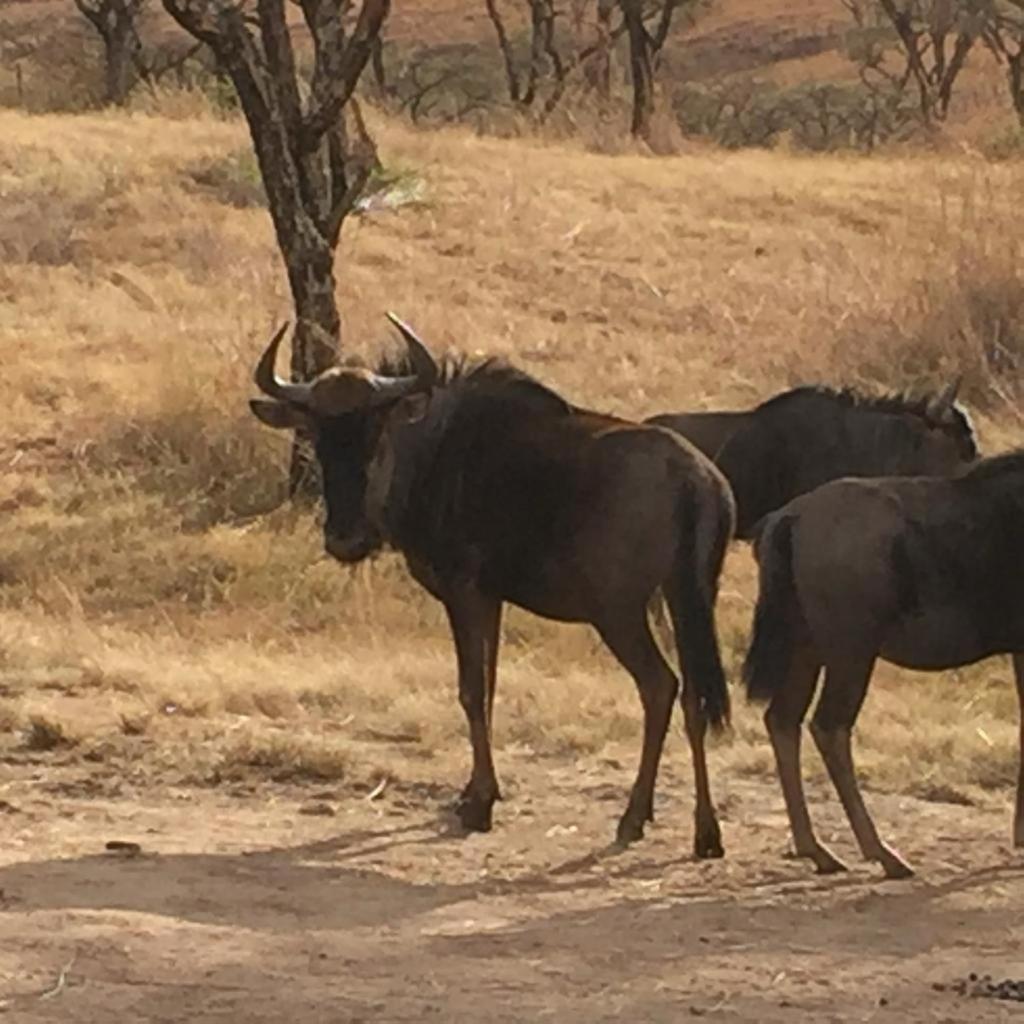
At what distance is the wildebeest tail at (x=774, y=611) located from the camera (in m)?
6.83

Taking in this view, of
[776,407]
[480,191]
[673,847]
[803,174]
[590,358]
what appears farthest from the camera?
[803,174]

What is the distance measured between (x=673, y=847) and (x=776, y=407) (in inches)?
101

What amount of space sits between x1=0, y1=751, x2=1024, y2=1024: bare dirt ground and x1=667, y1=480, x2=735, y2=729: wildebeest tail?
0.50 meters

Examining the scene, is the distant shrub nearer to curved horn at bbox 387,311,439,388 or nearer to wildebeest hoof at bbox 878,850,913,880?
curved horn at bbox 387,311,439,388

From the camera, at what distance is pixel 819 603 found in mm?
6676

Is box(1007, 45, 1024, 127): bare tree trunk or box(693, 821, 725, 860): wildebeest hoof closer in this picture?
box(693, 821, 725, 860): wildebeest hoof

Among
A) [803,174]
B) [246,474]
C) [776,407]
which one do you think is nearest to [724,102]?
[803,174]

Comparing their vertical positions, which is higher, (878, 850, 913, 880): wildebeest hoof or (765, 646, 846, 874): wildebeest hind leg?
(765, 646, 846, 874): wildebeest hind leg

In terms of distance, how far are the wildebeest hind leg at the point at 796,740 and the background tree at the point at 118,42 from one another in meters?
22.1

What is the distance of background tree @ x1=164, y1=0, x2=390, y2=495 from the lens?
11.6 m

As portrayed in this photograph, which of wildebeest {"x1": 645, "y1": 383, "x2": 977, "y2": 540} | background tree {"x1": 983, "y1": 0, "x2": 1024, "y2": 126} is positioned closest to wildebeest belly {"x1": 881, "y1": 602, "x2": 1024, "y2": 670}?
wildebeest {"x1": 645, "y1": 383, "x2": 977, "y2": 540}

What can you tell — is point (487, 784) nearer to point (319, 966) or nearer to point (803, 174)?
point (319, 966)

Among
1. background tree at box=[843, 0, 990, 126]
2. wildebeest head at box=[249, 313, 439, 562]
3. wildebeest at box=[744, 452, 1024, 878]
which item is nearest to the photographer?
wildebeest at box=[744, 452, 1024, 878]

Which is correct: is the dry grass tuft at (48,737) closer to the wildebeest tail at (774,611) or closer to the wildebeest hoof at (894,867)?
the wildebeest tail at (774,611)
